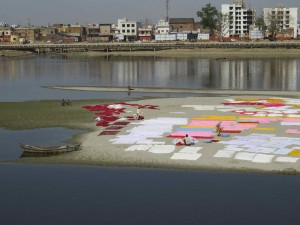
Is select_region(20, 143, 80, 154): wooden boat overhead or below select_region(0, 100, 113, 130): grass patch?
below

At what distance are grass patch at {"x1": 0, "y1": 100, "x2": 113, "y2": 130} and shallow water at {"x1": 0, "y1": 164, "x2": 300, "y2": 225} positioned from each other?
1678 cm

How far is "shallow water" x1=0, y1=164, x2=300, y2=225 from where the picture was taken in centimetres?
2830

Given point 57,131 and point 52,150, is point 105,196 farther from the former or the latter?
point 57,131

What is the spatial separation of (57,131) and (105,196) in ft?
66.5

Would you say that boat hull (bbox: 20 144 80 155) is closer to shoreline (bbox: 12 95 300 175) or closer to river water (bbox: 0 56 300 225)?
shoreline (bbox: 12 95 300 175)

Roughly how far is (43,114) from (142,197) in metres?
32.0

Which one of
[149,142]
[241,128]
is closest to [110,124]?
[149,142]

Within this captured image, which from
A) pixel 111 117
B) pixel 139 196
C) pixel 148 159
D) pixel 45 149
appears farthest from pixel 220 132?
pixel 139 196

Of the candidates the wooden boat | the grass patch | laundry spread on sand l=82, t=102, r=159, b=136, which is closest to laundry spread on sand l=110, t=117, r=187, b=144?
laundry spread on sand l=82, t=102, r=159, b=136

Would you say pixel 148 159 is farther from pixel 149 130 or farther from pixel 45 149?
pixel 149 130

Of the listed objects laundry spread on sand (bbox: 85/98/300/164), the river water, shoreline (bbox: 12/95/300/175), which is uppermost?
laundry spread on sand (bbox: 85/98/300/164)

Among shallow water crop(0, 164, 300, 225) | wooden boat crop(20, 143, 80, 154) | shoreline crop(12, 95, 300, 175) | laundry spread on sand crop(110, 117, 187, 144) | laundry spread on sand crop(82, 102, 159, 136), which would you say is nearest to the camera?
shallow water crop(0, 164, 300, 225)

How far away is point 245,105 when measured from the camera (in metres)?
62.7

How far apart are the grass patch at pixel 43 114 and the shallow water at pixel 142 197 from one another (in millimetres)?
16783
